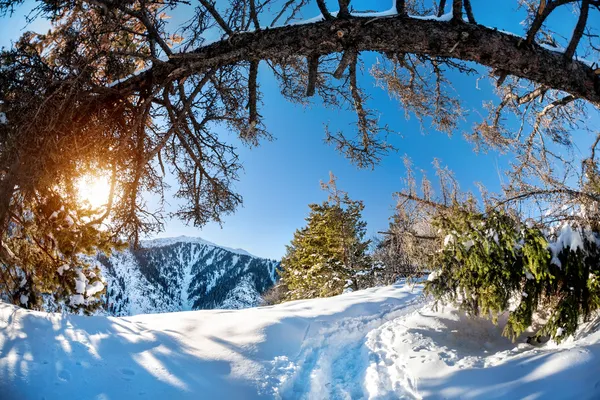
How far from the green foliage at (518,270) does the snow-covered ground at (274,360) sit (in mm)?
303

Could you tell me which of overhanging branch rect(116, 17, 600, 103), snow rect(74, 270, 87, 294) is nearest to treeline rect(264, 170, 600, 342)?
overhanging branch rect(116, 17, 600, 103)

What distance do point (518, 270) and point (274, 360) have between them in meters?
3.38

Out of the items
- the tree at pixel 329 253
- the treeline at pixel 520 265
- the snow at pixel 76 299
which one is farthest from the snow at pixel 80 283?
the tree at pixel 329 253

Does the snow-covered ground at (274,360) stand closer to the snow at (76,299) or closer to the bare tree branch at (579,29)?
the snow at (76,299)

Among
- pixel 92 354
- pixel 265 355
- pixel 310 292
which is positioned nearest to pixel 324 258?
pixel 310 292

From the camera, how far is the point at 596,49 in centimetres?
328

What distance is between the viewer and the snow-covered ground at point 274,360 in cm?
285

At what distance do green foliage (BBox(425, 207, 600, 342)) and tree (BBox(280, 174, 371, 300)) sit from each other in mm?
14353

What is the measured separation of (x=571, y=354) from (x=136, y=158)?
5183 millimetres

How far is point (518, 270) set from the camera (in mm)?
3820

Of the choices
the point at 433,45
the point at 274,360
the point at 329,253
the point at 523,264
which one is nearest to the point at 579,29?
the point at 433,45

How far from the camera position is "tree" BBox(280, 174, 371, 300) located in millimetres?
18438

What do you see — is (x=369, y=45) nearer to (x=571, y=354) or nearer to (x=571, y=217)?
(x=571, y=217)

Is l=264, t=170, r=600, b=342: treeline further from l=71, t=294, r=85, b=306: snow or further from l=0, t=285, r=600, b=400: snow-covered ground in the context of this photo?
l=71, t=294, r=85, b=306: snow
